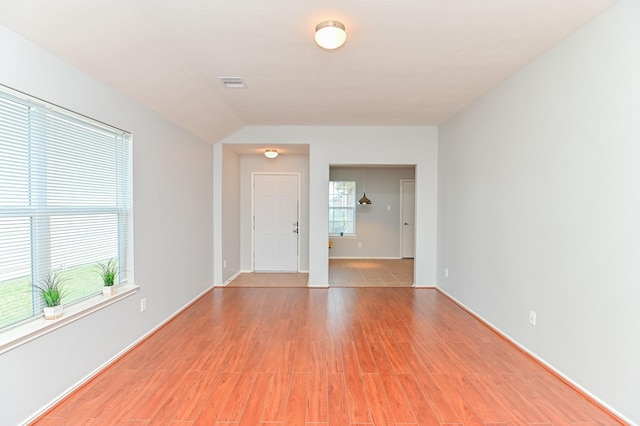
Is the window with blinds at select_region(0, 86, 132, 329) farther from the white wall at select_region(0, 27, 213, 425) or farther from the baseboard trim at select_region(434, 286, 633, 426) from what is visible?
the baseboard trim at select_region(434, 286, 633, 426)

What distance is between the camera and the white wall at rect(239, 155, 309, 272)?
20.6 ft

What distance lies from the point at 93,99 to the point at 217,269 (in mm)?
3332

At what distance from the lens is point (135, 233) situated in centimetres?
301

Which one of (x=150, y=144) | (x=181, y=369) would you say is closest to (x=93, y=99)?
(x=150, y=144)

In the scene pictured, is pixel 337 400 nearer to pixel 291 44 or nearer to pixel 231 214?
pixel 291 44

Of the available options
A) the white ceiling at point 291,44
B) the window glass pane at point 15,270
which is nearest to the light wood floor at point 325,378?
the window glass pane at point 15,270

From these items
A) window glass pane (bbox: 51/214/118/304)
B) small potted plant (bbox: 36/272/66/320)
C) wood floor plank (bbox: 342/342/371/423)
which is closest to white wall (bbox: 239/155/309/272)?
window glass pane (bbox: 51/214/118/304)

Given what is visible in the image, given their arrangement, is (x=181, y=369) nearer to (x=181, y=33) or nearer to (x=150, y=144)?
(x=150, y=144)

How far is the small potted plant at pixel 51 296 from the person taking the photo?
2.05 meters

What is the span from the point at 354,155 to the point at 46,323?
422cm

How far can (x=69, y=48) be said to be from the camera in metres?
2.10

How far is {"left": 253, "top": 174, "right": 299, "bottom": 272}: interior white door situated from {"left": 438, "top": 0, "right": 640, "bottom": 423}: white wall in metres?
3.65

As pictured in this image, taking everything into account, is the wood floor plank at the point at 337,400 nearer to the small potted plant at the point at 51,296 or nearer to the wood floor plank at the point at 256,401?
the wood floor plank at the point at 256,401

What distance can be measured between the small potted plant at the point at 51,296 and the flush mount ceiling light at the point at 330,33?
8.26 ft
